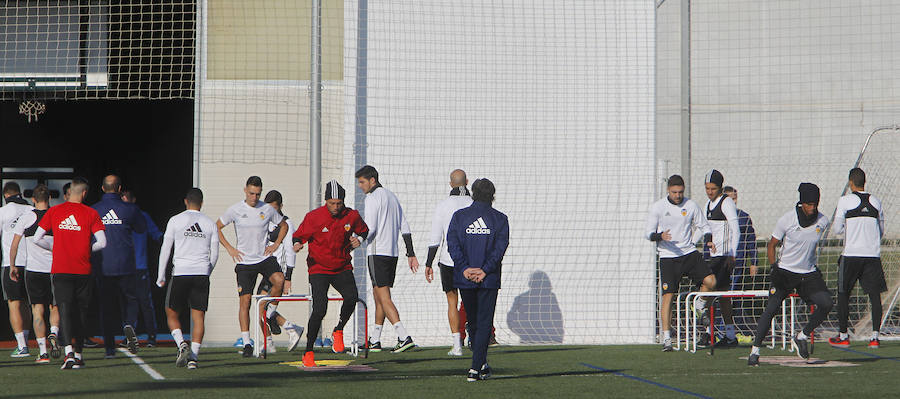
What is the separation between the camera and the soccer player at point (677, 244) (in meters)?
11.8

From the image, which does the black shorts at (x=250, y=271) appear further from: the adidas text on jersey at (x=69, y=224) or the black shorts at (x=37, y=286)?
the adidas text on jersey at (x=69, y=224)

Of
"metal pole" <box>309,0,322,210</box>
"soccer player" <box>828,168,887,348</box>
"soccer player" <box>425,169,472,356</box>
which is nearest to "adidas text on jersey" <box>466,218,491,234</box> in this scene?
"soccer player" <box>425,169,472,356</box>

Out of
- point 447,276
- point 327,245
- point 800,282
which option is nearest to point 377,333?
point 447,276

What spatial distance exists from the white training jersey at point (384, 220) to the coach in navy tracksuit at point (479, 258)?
9.71 ft

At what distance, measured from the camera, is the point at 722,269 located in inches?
486

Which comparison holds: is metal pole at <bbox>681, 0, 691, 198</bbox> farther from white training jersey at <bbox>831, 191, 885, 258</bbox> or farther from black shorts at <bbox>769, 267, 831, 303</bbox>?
black shorts at <bbox>769, 267, 831, 303</bbox>

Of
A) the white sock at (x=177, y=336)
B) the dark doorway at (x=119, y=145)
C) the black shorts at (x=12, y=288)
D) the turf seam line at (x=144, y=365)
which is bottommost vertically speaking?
the turf seam line at (x=144, y=365)

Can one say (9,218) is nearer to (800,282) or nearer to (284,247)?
(284,247)

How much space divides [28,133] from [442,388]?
12.7 meters

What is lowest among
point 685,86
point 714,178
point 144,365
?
point 144,365

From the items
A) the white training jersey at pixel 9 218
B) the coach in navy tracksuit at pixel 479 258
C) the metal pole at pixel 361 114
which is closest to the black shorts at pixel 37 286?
the white training jersey at pixel 9 218

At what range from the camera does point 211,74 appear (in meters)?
13.7

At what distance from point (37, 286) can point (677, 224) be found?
276 inches

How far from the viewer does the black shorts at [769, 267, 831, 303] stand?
993 centimetres
